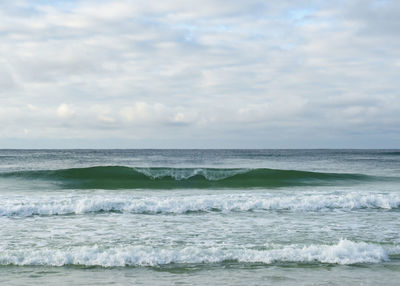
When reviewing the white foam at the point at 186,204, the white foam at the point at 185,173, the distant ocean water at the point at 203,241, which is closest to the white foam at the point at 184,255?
the distant ocean water at the point at 203,241

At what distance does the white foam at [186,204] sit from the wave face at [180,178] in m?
6.91

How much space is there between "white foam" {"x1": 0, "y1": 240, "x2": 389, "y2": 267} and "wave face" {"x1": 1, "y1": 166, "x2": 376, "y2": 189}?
42.1ft

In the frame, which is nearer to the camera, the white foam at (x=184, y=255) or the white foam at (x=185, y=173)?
the white foam at (x=184, y=255)

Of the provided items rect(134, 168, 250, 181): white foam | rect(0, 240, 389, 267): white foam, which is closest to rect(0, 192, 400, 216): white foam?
rect(0, 240, 389, 267): white foam

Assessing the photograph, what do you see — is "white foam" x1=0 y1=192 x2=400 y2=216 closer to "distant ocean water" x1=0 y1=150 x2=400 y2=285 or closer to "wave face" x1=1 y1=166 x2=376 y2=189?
"distant ocean water" x1=0 y1=150 x2=400 y2=285

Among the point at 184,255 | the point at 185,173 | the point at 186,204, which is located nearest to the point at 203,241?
the point at 184,255

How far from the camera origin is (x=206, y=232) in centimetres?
962

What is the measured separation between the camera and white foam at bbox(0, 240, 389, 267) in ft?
23.5

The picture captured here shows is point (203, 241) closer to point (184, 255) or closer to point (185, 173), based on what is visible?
point (184, 255)

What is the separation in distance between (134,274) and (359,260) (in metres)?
4.05

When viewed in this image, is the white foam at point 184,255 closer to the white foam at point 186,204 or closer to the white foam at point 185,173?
the white foam at point 186,204

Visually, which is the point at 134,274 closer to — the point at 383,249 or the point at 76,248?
the point at 76,248

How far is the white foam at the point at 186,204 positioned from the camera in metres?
12.3

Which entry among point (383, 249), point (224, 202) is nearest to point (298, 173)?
point (224, 202)
